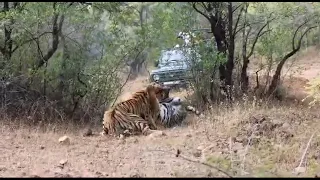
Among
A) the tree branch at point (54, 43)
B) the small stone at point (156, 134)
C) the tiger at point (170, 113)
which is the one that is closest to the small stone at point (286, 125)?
the small stone at point (156, 134)

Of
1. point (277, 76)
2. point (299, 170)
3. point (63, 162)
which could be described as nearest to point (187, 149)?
point (63, 162)

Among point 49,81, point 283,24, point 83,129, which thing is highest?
point 283,24

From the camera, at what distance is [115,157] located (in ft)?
29.1

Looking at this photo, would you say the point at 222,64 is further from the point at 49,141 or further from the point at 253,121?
the point at 49,141

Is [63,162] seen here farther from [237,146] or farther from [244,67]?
[244,67]

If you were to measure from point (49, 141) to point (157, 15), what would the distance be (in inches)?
221

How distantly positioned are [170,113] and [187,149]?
13.8 ft

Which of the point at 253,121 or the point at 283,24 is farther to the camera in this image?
the point at 283,24

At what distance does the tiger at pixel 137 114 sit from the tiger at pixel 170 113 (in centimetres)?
20

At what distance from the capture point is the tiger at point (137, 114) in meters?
11.7

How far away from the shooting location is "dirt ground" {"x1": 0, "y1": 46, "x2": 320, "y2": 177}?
297 inches

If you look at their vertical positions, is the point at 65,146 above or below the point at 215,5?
below

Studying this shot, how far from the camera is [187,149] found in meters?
9.30

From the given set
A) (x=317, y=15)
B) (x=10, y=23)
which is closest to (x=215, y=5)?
(x=317, y=15)
